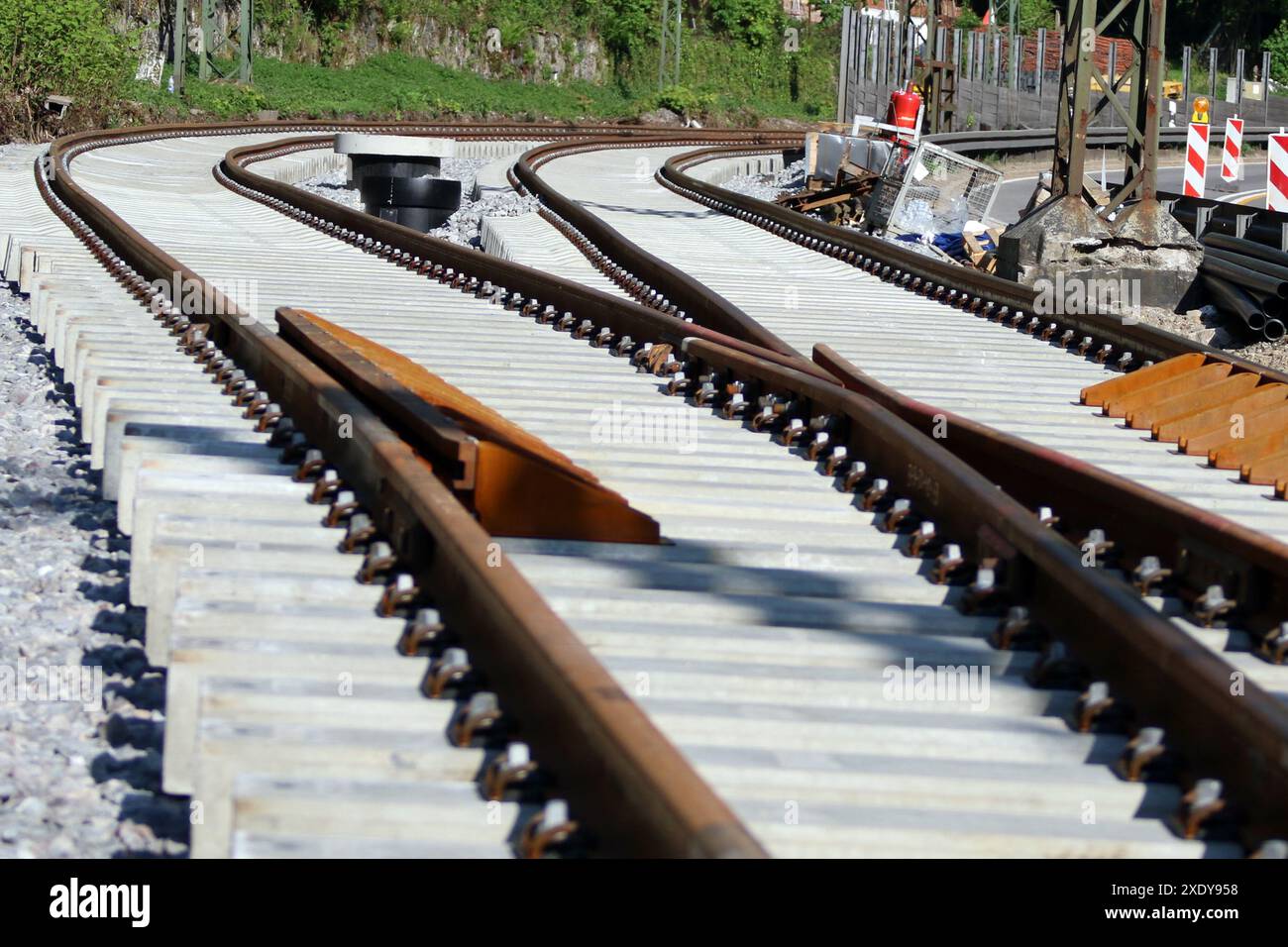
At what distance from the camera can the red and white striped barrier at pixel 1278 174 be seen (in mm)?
14430

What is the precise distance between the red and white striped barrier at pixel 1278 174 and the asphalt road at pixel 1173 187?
8.18m

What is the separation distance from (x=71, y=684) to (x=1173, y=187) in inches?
1140

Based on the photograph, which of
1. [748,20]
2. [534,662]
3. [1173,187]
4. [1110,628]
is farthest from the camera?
[748,20]

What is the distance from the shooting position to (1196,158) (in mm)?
17766

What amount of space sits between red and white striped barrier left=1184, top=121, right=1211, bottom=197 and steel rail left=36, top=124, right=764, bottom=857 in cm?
1347

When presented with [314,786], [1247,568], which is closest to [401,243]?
[1247,568]

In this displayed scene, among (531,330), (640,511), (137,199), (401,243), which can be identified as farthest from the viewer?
(137,199)

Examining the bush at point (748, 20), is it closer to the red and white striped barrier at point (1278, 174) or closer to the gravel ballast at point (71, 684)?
the red and white striped barrier at point (1278, 174)

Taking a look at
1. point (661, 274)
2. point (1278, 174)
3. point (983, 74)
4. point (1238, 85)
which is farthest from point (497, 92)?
point (661, 274)

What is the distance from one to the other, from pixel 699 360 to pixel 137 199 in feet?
39.2

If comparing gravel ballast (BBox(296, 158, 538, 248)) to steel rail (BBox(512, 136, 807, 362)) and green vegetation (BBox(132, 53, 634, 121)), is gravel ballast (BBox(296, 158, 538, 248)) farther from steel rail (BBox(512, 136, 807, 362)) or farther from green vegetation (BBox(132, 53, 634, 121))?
green vegetation (BBox(132, 53, 634, 121))

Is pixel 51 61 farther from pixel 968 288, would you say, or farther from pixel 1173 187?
pixel 968 288
